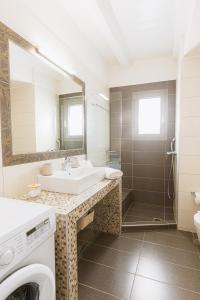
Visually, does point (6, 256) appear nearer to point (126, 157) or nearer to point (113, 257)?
point (113, 257)

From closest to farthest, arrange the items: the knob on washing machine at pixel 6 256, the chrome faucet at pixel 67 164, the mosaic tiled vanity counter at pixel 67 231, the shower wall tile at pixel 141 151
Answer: the knob on washing machine at pixel 6 256
the mosaic tiled vanity counter at pixel 67 231
the chrome faucet at pixel 67 164
the shower wall tile at pixel 141 151

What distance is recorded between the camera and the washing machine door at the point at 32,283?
0.72 meters

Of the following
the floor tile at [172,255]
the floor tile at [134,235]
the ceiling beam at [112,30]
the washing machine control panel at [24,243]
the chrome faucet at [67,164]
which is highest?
the ceiling beam at [112,30]

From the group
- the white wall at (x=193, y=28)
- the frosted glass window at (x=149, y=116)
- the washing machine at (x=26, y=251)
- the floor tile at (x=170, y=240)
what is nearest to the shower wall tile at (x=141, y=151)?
the frosted glass window at (x=149, y=116)

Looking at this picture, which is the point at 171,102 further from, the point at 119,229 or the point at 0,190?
the point at 0,190

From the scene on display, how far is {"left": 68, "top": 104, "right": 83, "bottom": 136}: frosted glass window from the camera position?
2.22 meters

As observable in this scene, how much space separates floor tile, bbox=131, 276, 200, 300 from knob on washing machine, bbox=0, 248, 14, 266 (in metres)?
1.20

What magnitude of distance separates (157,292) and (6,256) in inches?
53.9

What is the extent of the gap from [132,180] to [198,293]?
2.03 meters

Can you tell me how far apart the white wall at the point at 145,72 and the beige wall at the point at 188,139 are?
0.82m

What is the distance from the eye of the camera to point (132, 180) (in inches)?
133

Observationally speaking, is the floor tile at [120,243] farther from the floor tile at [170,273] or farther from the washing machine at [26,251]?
the washing machine at [26,251]

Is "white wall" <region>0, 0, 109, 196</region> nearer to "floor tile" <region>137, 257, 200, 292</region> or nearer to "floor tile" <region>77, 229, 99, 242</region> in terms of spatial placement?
"floor tile" <region>77, 229, 99, 242</region>

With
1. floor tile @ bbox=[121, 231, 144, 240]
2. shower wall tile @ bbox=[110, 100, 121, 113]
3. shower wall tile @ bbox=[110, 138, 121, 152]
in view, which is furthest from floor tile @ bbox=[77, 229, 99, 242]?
shower wall tile @ bbox=[110, 100, 121, 113]
